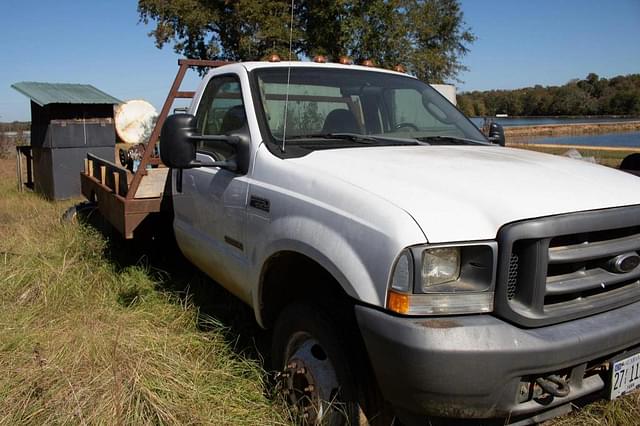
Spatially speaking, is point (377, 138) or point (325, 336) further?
point (377, 138)

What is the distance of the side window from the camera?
3.66m

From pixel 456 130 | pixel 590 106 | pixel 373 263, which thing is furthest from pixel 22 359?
pixel 590 106

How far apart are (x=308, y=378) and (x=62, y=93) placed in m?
11.7

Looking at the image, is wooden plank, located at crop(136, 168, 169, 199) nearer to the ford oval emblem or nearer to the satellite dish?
the ford oval emblem

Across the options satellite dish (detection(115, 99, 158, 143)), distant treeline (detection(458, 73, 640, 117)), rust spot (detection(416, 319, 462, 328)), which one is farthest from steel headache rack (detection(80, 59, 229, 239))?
distant treeline (detection(458, 73, 640, 117))

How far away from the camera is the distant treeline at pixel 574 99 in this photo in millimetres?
38844

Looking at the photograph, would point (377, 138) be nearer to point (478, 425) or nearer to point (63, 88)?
point (478, 425)

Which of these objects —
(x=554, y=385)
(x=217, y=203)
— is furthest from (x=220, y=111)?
(x=554, y=385)

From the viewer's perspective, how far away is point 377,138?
11.5 feet

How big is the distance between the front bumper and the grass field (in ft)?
3.04

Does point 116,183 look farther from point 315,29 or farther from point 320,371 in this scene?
point 315,29

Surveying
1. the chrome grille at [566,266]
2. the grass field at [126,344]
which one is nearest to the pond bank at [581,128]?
the grass field at [126,344]

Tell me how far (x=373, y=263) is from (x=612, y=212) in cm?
105

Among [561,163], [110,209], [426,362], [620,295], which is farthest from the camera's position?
[110,209]
